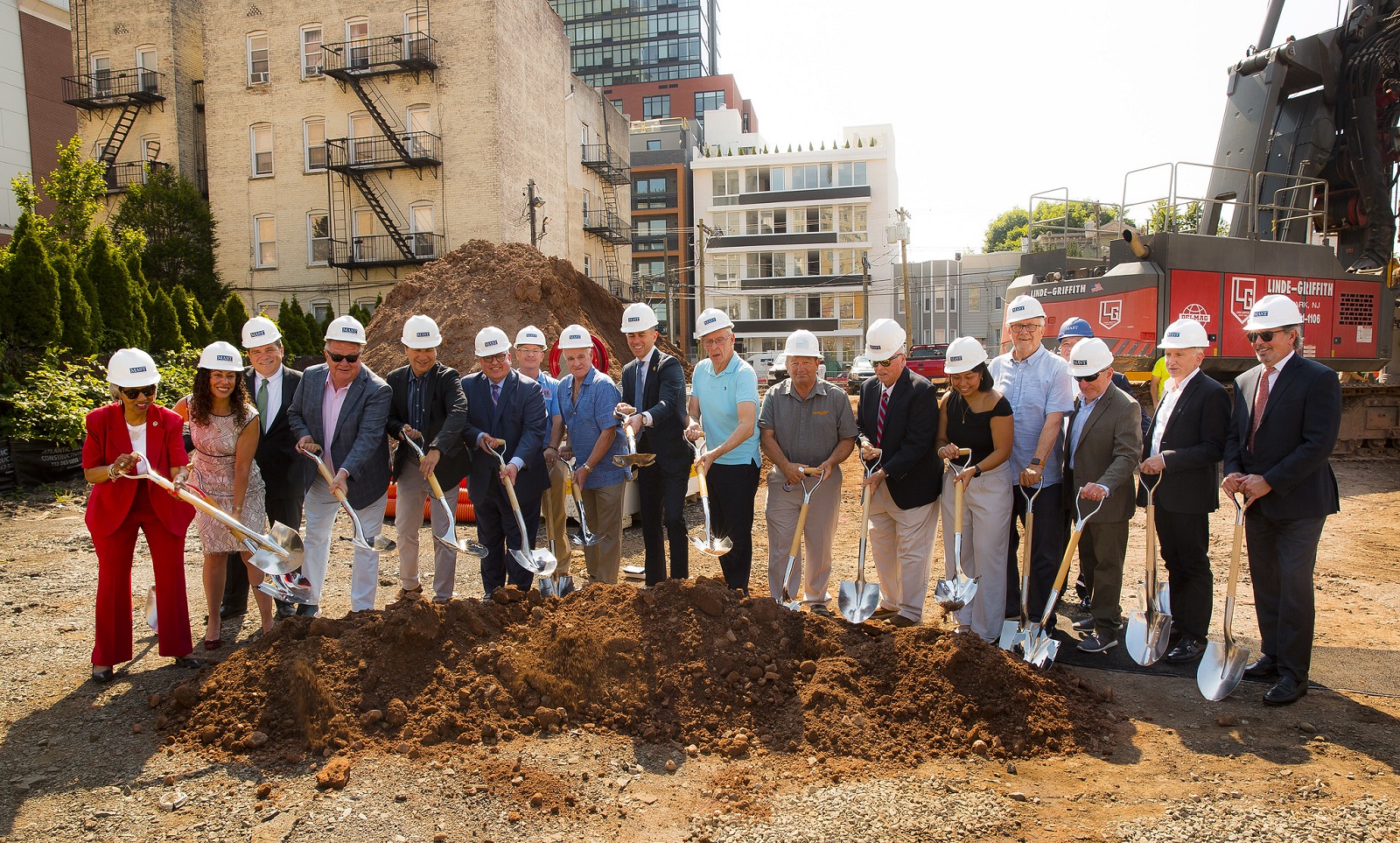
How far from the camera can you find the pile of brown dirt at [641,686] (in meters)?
4.27

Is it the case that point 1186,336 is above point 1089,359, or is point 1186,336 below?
above

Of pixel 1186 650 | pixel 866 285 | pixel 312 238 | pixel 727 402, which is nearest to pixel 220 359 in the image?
pixel 727 402

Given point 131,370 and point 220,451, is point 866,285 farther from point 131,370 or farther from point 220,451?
point 131,370

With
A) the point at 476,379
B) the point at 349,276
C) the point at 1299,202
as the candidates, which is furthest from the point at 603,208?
the point at 476,379

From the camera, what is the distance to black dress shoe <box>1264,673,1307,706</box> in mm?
4676

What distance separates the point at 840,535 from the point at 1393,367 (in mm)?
11484

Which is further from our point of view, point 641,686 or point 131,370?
point 131,370

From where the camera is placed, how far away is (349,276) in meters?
29.8

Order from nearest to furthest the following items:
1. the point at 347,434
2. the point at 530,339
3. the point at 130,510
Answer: the point at 130,510, the point at 347,434, the point at 530,339

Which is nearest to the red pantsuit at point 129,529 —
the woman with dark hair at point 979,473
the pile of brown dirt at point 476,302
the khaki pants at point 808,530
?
the khaki pants at point 808,530

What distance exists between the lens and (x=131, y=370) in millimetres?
4965

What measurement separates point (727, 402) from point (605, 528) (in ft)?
4.44

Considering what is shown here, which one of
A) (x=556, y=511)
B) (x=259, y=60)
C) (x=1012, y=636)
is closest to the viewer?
(x=1012, y=636)

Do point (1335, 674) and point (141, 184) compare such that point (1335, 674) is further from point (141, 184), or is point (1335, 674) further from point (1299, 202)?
point (141, 184)
